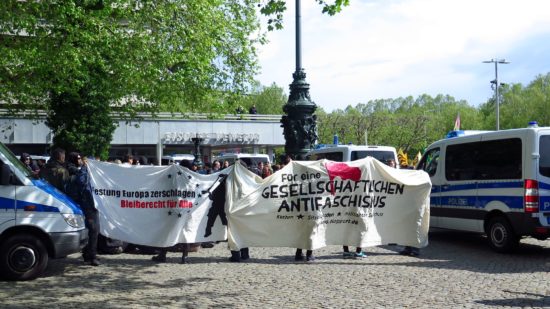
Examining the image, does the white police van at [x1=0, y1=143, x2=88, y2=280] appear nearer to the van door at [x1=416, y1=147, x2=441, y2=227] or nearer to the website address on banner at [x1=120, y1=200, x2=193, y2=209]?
the website address on banner at [x1=120, y1=200, x2=193, y2=209]

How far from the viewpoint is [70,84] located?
17.5 meters

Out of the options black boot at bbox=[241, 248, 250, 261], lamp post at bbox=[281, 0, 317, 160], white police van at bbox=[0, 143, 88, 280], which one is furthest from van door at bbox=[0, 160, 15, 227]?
lamp post at bbox=[281, 0, 317, 160]

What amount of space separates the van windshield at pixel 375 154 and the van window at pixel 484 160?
3187mm

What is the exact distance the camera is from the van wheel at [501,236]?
1058 cm

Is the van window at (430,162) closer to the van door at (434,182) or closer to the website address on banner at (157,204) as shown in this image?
the van door at (434,182)

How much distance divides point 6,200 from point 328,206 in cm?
522

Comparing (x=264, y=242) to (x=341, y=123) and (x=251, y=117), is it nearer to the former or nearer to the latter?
(x=251, y=117)

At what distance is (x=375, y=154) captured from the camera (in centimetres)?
1569

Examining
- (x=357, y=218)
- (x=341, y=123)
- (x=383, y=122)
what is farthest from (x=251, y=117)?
(x=357, y=218)

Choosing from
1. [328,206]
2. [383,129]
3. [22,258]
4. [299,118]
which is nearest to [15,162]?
Result: [22,258]

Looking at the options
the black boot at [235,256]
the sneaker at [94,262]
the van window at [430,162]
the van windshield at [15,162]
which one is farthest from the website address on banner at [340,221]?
the van windshield at [15,162]

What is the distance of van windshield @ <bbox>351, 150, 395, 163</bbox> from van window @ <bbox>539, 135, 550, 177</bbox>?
5440 mm

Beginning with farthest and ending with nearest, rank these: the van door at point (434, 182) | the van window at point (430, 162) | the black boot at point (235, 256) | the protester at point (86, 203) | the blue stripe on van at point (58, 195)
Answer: the van window at point (430, 162), the van door at point (434, 182), the black boot at point (235, 256), the protester at point (86, 203), the blue stripe on van at point (58, 195)

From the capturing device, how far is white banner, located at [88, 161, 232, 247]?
32.3 feet
